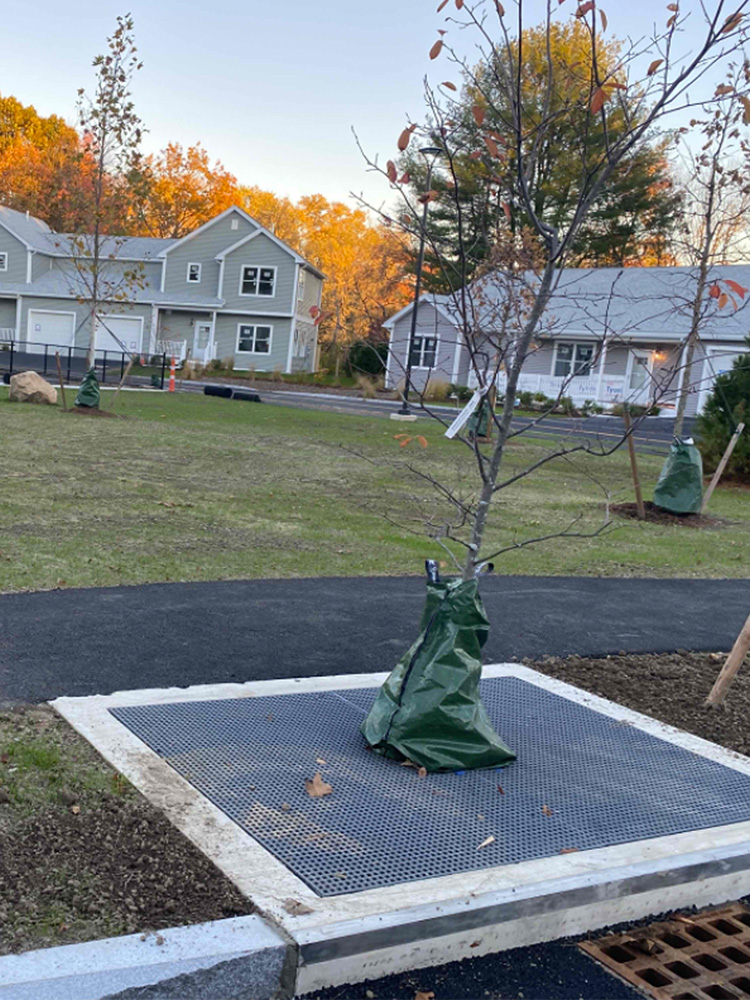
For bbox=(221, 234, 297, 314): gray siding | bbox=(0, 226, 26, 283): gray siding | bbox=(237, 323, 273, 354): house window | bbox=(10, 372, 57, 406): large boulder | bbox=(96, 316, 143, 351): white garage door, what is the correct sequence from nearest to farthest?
bbox=(10, 372, 57, 406): large boulder → bbox=(221, 234, 297, 314): gray siding → bbox=(96, 316, 143, 351): white garage door → bbox=(237, 323, 273, 354): house window → bbox=(0, 226, 26, 283): gray siding

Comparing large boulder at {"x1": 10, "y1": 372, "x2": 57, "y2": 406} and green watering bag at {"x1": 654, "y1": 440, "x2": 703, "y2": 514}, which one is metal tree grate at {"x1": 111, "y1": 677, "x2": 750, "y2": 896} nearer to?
green watering bag at {"x1": 654, "y1": 440, "x2": 703, "y2": 514}

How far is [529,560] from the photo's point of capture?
9492 millimetres

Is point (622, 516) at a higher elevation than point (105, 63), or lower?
lower

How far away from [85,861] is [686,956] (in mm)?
2086

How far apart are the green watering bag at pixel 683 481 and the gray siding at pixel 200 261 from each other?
119 feet

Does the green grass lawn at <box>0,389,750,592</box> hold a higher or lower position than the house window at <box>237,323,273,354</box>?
lower

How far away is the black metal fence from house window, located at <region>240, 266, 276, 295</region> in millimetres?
6246

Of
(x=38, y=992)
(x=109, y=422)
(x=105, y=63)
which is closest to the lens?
(x=38, y=992)

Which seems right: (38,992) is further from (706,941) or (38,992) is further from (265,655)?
(265,655)

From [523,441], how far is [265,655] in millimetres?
18287

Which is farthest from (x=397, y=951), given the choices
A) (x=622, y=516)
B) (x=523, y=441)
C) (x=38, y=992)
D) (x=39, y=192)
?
(x=39, y=192)

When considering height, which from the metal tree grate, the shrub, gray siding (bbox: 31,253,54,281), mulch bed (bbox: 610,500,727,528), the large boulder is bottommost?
the metal tree grate

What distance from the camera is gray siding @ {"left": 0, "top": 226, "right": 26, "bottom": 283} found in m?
46.7

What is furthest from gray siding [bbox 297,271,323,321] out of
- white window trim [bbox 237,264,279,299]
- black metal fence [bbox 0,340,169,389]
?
black metal fence [bbox 0,340,169,389]
